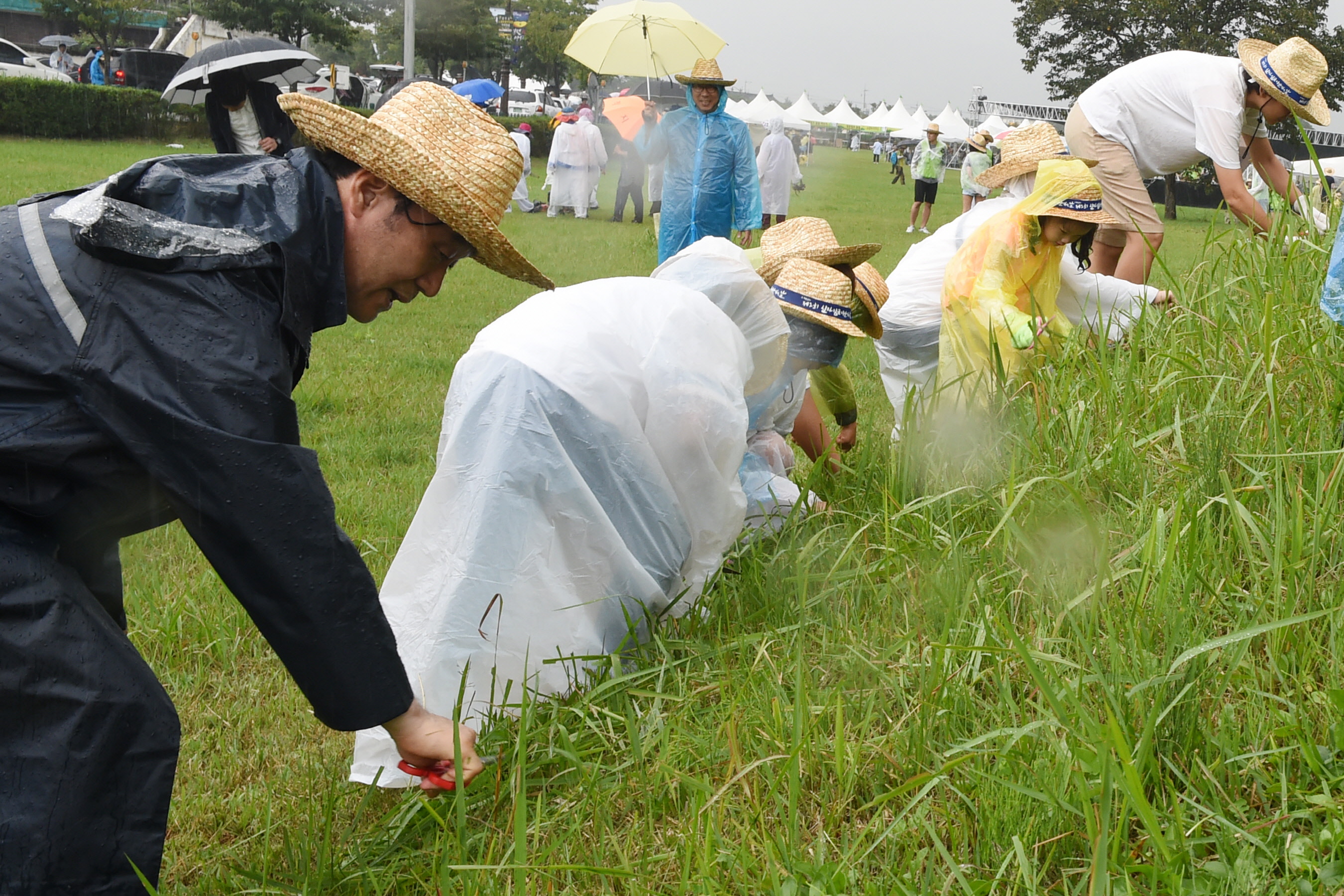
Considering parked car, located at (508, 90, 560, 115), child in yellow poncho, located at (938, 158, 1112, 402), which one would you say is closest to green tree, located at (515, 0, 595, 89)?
parked car, located at (508, 90, 560, 115)

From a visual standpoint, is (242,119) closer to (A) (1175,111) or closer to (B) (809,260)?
(B) (809,260)

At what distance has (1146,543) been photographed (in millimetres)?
2213

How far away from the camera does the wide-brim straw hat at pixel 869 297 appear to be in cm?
372

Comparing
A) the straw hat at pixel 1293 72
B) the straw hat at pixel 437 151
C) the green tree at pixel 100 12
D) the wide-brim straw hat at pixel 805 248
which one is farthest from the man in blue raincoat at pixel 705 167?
the green tree at pixel 100 12

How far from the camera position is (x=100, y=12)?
126 feet

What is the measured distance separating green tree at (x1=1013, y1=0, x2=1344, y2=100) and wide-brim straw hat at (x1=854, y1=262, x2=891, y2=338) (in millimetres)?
22957

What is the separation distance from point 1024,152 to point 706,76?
3.74 metres

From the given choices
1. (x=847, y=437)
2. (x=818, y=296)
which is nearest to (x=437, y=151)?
(x=818, y=296)

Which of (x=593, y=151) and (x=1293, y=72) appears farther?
(x=593, y=151)

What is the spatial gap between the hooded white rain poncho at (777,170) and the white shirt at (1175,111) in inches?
409

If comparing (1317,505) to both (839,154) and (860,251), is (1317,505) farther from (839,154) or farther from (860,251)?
(839,154)

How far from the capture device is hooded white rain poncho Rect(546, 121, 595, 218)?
17547 millimetres

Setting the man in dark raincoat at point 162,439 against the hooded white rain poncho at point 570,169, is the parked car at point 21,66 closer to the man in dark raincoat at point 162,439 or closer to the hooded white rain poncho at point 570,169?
the hooded white rain poncho at point 570,169

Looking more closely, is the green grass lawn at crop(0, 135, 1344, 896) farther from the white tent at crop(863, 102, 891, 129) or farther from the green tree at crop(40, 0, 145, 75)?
the white tent at crop(863, 102, 891, 129)
